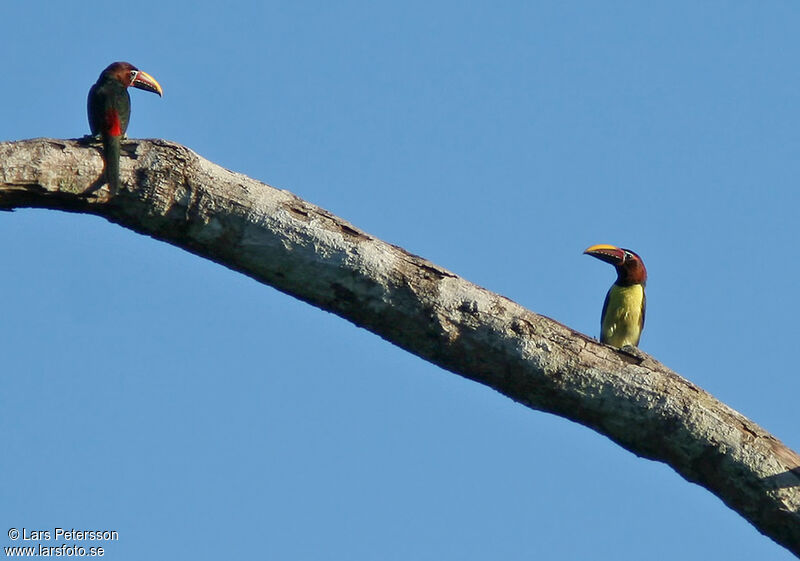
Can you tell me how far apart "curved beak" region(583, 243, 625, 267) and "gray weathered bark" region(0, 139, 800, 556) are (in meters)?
4.68

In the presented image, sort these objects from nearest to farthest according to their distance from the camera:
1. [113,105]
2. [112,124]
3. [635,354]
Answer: [635,354] < [112,124] < [113,105]

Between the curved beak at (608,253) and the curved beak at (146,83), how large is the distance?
3.84m

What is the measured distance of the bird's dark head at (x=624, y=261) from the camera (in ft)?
27.5

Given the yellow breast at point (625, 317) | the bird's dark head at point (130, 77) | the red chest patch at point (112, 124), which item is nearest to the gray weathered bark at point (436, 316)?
the red chest patch at point (112, 124)

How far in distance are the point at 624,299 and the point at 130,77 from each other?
450cm

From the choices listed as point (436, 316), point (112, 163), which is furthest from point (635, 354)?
point (112, 163)

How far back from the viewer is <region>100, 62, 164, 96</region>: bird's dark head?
635 cm

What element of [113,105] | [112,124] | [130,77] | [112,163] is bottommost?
[112,163]

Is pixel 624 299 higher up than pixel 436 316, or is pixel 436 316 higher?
pixel 624 299

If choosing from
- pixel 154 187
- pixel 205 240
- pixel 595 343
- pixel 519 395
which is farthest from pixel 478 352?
pixel 154 187

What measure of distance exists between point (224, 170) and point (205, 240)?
33cm

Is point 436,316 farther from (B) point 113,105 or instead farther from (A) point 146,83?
(A) point 146,83

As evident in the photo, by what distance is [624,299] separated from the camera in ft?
27.3

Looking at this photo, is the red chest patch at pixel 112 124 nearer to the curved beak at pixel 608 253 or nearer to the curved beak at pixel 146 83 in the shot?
the curved beak at pixel 146 83
